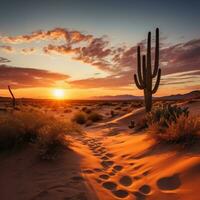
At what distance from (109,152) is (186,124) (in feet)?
9.07

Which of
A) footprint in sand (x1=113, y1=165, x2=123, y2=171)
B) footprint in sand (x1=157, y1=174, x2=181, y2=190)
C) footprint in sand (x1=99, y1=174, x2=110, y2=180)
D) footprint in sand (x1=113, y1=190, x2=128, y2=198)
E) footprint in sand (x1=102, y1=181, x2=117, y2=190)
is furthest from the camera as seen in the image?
footprint in sand (x1=113, y1=165, x2=123, y2=171)

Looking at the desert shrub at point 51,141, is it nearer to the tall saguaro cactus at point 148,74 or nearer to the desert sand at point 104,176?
the desert sand at point 104,176

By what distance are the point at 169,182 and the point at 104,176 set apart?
1.47m

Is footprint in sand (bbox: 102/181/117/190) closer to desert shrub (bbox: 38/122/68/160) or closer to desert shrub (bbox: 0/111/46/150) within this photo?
desert shrub (bbox: 38/122/68/160)

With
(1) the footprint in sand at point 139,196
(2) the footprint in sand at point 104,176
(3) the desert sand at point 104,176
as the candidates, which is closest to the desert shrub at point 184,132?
(3) the desert sand at point 104,176

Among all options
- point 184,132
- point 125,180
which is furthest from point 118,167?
point 184,132

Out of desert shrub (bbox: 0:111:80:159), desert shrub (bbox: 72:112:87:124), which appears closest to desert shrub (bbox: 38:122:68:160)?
desert shrub (bbox: 0:111:80:159)

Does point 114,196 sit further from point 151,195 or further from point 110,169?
point 110,169

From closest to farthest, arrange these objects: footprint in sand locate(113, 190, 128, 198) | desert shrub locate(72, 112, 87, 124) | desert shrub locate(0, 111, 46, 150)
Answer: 1. footprint in sand locate(113, 190, 128, 198)
2. desert shrub locate(0, 111, 46, 150)
3. desert shrub locate(72, 112, 87, 124)

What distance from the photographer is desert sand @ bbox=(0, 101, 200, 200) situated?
4641mm

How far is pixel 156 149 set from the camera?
7.34 m

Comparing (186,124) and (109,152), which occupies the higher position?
(186,124)

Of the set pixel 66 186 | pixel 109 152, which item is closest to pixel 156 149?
pixel 109 152

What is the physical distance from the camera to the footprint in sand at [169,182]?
4809mm
